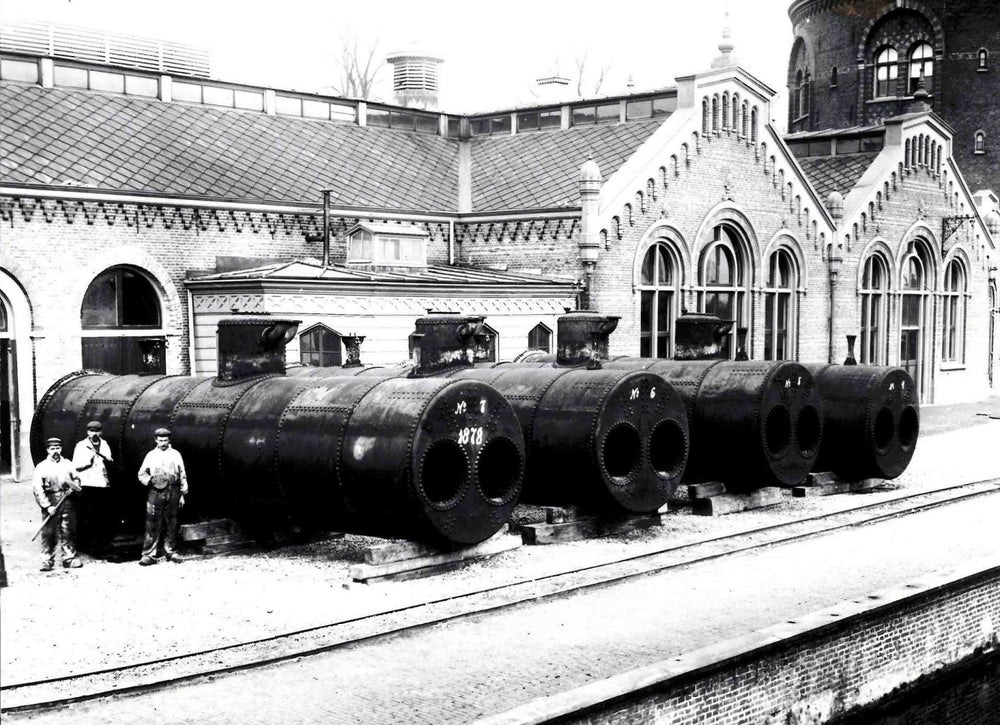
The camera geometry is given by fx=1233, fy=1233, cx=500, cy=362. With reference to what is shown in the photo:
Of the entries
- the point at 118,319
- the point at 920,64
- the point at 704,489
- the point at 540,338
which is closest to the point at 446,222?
the point at 540,338

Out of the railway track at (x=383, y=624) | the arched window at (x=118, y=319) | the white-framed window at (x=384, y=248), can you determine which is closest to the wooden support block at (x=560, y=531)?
the railway track at (x=383, y=624)

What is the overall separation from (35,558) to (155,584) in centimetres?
218

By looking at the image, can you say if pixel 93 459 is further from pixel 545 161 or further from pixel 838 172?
pixel 838 172

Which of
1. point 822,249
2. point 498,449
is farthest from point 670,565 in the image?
point 822,249

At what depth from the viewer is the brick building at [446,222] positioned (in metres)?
22.3

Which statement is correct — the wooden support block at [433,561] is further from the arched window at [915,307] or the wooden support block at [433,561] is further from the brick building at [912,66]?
the brick building at [912,66]

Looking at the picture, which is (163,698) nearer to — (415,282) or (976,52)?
(415,282)

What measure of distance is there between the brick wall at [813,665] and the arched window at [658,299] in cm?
1594

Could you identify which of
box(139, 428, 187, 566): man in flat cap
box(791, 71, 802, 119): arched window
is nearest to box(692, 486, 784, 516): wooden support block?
box(139, 428, 187, 566): man in flat cap

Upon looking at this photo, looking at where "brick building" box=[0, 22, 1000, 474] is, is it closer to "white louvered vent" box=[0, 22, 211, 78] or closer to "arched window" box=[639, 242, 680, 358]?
"arched window" box=[639, 242, 680, 358]

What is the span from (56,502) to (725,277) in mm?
20672

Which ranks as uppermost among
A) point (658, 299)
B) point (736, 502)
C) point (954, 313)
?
point (658, 299)

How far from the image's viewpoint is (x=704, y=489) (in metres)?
17.8

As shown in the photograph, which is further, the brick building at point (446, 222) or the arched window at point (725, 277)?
the arched window at point (725, 277)
